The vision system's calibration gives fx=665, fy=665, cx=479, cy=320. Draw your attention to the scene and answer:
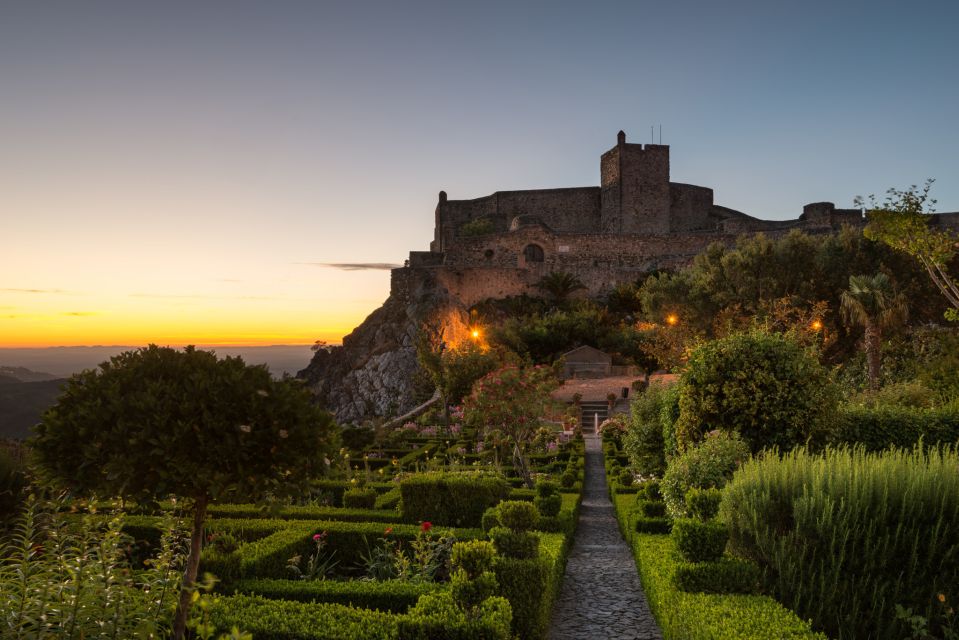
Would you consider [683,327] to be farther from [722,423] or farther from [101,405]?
[101,405]

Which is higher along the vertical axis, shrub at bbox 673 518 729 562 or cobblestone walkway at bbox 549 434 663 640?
shrub at bbox 673 518 729 562

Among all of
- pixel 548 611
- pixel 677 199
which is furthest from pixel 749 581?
pixel 677 199

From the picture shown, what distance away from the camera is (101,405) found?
4.40 metres

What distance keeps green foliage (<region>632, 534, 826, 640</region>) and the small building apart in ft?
89.6

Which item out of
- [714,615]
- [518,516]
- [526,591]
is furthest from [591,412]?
[714,615]

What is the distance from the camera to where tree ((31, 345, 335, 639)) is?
431 centimetres

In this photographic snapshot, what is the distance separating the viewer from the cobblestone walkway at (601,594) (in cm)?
626

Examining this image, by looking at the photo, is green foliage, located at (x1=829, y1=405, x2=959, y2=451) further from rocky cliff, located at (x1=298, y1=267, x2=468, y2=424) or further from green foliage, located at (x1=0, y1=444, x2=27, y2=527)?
rocky cliff, located at (x1=298, y1=267, x2=468, y2=424)

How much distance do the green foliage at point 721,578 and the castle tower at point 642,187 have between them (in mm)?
48243

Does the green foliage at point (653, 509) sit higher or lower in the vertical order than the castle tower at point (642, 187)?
lower

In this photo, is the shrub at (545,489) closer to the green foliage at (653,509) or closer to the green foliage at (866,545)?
the green foliage at (653,509)

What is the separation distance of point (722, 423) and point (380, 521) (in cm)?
517

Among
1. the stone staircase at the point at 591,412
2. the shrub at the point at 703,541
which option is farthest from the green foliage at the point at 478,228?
the shrub at the point at 703,541

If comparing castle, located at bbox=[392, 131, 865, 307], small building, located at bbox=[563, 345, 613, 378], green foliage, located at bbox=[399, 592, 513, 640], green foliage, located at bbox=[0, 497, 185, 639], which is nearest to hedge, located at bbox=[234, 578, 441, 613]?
green foliage, located at bbox=[399, 592, 513, 640]
